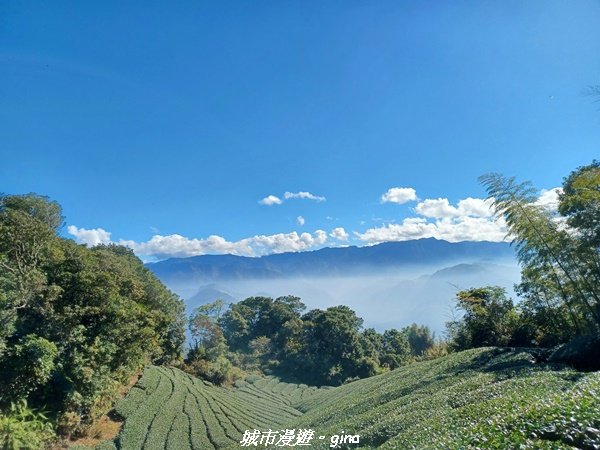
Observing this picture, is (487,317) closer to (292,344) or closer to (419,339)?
(292,344)

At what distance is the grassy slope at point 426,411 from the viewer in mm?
5824

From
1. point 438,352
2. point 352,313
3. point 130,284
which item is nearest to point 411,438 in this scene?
point 130,284

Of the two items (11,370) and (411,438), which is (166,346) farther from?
(411,438)

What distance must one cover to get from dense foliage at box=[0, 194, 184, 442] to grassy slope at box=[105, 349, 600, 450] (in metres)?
3.58

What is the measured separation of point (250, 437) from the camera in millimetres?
15430

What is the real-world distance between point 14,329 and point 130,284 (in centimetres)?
929

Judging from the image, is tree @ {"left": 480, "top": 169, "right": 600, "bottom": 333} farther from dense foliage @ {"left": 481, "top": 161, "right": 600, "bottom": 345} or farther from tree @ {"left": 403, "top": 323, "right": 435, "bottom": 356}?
tree @ {"left": 403, "top": 323, "right": 435, "bottom": 356}

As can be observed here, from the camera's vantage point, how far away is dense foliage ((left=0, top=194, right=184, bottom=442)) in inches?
617

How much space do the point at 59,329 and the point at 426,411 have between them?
18415 millimetres

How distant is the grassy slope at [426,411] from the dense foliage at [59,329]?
3.58 meters

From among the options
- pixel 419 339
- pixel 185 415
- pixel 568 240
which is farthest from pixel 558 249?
pixel 419 339

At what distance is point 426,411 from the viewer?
10898mm

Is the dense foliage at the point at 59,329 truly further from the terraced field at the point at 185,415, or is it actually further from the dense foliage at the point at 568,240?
the dense foliage at the point at 568,240

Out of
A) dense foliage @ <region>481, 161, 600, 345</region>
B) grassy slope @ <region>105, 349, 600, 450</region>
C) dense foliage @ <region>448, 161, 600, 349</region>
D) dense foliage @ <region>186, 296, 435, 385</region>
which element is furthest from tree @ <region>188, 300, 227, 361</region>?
dense foliage @ <region>481, 161, 600, 345</region>
